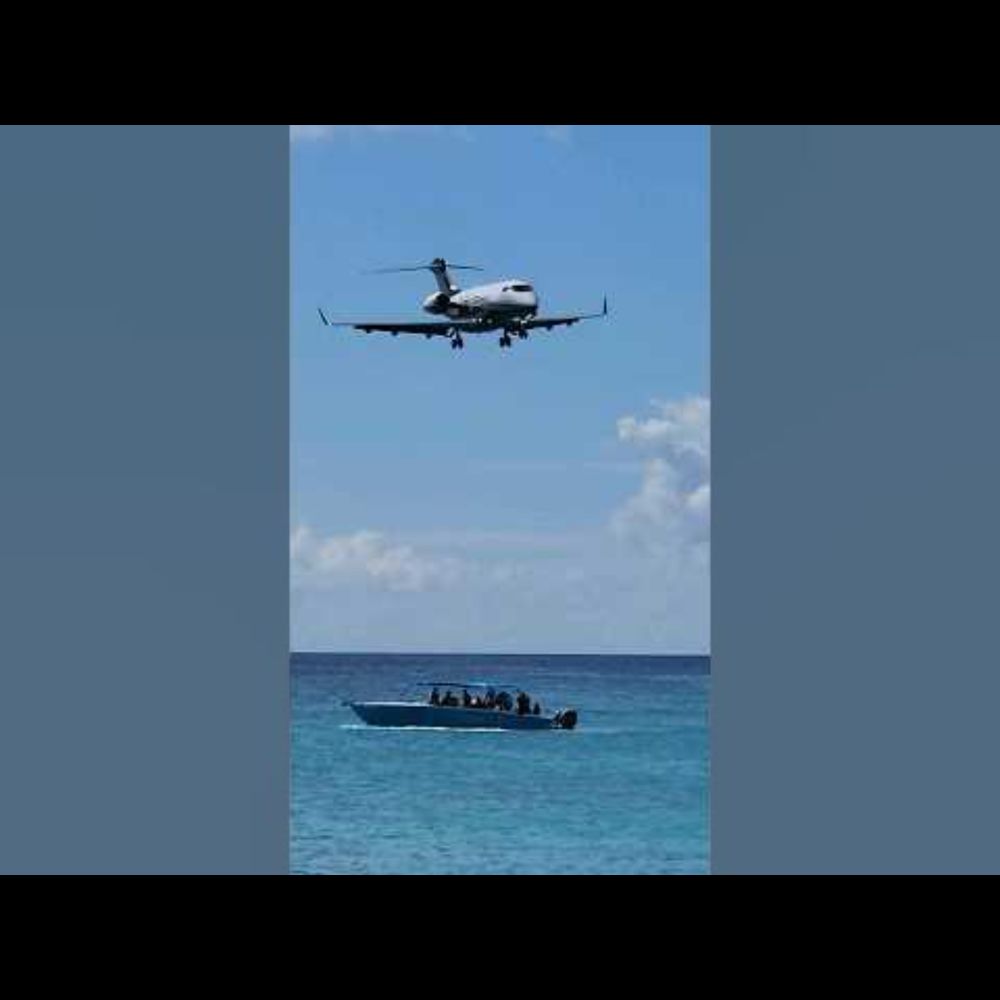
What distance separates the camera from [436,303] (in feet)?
75.7

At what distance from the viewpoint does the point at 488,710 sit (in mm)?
44281

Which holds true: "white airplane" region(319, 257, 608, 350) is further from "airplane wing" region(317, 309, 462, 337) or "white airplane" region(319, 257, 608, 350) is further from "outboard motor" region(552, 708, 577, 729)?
"outboard motor" region(552, 708, 577, 729)

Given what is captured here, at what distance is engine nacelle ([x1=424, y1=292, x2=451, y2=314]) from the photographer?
2306 cm

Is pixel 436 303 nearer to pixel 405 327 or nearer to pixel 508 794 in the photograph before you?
pixel 405 327

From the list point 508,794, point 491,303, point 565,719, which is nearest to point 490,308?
point 491,303

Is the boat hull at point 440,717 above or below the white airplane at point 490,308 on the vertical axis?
below

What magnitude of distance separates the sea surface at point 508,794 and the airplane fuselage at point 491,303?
8.92 m

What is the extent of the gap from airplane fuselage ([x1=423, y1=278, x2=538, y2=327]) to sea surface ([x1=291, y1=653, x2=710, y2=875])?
8917mm

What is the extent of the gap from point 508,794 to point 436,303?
28.3m

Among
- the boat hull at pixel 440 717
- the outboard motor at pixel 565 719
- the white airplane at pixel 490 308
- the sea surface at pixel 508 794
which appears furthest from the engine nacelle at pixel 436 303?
the outboard motor at pixel 565 719

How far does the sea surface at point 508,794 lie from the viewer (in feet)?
124

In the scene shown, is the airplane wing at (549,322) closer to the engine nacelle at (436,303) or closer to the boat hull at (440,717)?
the engine nacelle at (436,303)
